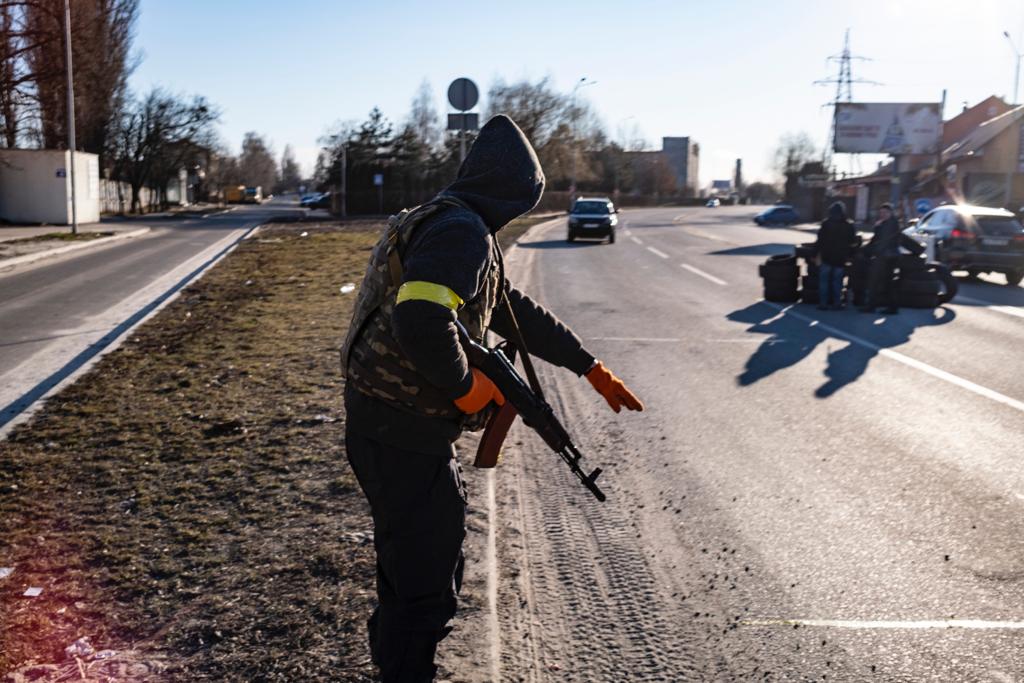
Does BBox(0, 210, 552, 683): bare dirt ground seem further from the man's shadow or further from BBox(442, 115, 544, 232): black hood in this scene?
the man's shadow

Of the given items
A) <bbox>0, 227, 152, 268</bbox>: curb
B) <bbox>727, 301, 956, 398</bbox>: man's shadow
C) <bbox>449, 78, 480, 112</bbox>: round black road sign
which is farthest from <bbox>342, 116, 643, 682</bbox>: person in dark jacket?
<bbox>0, 227, 152, 268</bbox>: curb

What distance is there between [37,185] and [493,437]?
43.7 m

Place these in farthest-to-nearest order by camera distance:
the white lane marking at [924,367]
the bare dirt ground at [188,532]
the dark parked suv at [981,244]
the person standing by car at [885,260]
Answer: the dark parked suv at [981,244], the person standing by car at [885,260], the white lane marking at [924,367], the bare dirt ground at [188,532]

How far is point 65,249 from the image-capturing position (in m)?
27.7

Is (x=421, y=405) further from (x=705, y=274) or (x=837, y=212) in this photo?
(x=705, y=274)

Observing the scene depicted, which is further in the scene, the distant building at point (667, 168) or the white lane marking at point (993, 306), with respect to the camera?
the distant building at point (667, 168)

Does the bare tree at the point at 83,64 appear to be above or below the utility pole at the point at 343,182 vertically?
above

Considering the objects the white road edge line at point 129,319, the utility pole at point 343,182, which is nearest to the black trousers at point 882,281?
the white road edge line at point 129,319

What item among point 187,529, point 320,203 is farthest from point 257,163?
point 187,529

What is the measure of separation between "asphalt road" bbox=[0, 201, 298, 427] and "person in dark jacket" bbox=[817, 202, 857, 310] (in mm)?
10583

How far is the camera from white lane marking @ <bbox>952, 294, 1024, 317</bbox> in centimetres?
1648

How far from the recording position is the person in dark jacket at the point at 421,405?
3.01m

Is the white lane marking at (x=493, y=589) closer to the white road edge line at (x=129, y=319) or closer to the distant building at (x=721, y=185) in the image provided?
the white road edge line at (x=129, y=319)

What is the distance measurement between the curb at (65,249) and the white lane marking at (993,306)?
782 inches
